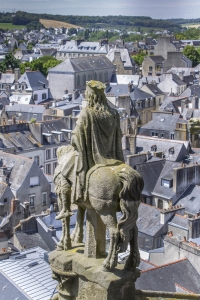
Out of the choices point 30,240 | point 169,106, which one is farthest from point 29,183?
point 169,106

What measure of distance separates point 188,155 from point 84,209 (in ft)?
132

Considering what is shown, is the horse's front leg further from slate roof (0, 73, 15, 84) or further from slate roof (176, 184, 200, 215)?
slate roof (0, 73, 15, 84)

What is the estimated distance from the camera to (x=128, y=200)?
22.9 ft

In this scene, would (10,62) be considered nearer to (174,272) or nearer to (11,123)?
(11,123)

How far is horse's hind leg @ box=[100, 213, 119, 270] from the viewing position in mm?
7027

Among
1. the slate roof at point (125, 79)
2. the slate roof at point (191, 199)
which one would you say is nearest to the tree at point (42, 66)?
the slate roof at point (125, 79)

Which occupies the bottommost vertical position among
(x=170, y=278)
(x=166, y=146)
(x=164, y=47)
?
(x=170, y=278)

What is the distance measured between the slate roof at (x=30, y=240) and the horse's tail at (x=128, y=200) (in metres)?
22.2

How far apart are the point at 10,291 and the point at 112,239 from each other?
11948 millimetres

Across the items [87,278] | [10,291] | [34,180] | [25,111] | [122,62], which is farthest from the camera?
[122,62]

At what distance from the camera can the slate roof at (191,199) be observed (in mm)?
37084

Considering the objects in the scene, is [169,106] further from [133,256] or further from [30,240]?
[133,256]

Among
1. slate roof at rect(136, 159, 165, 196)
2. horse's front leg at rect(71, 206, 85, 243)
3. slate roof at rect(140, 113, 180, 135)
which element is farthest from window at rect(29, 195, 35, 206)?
horse's front leg at rect(71, 206, 85, 243)

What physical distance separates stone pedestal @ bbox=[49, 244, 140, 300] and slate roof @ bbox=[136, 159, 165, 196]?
3421 cm
